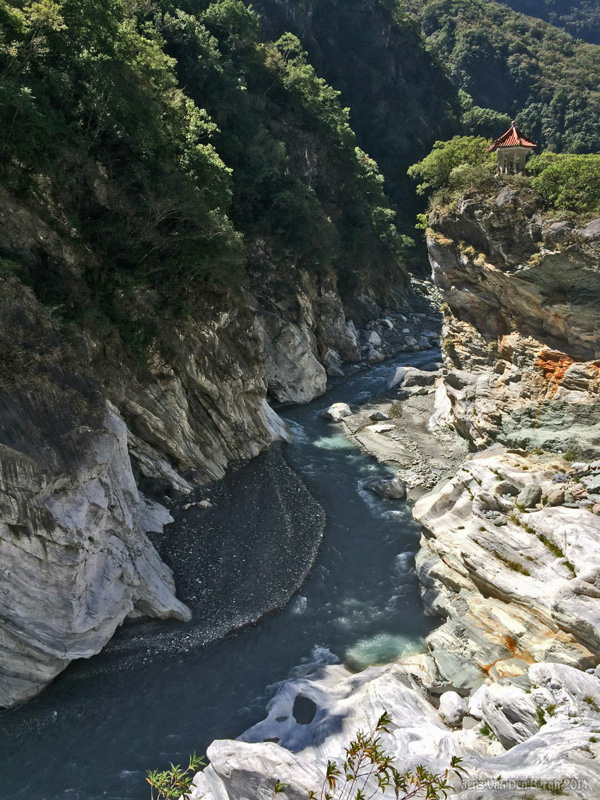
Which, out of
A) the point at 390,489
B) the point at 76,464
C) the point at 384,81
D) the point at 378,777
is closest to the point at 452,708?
the point at 378,777

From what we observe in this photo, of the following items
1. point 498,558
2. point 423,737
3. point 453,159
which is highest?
point 453,159

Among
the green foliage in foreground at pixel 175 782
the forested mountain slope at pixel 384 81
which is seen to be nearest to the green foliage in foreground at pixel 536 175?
the green foliage in foreground at pixel 175 782

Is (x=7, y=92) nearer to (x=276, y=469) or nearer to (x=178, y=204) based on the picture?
(x=178, y=204)

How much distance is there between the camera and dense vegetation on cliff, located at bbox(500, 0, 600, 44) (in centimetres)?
13700

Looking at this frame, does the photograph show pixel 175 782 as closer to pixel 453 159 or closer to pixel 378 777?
pixel 378 777

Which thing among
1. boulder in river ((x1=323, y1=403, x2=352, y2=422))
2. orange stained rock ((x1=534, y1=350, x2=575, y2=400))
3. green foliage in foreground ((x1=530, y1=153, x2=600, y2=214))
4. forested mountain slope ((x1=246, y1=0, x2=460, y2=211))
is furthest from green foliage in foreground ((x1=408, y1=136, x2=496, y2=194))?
forested mountain slope ((x1=246, y1=0, x2=460, y2=211))

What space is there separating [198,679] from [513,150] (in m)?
25.6

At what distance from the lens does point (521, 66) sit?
85.1 metres

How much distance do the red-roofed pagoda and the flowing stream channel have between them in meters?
17.9

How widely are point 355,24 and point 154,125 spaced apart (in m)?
68.5

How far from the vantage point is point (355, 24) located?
2852 inches

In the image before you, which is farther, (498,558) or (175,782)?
(498,558)

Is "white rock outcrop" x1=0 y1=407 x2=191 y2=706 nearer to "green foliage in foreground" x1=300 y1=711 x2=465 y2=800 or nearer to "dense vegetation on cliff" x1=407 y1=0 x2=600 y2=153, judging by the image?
"green foliage in foreground" x1=300 y1=711 x2=465 y2=800

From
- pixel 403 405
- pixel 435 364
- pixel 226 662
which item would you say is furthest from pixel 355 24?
pixel 226 662
